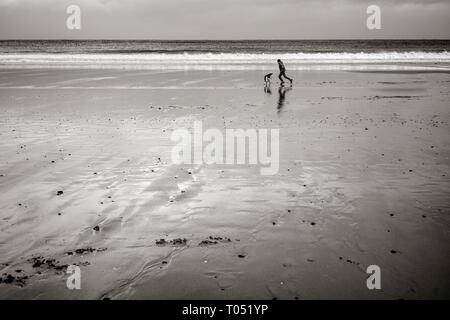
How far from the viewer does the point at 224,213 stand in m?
5.59

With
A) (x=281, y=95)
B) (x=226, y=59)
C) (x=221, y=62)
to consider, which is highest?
(x=226, y=59)

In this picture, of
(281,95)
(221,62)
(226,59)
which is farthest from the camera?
(226,59)

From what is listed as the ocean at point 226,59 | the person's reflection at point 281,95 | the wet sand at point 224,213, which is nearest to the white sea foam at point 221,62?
the ocean at point 226,59

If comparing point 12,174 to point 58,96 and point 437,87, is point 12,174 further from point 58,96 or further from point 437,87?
point 437,87

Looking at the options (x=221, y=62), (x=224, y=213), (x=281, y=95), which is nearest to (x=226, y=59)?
(x=221, y=62)

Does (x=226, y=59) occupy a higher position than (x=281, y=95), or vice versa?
(x=226, y=59)

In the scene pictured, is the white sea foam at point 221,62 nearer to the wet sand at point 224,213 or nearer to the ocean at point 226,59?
the ocean at point 226,59

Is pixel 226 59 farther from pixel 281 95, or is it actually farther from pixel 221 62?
pixel 281 95

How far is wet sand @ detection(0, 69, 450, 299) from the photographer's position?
13.0ft

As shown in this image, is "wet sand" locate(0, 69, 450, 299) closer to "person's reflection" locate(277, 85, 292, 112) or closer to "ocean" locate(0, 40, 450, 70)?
"person's reflection" locate(277, 85, 292, 112)

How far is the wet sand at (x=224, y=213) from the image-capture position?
3967 millimetres

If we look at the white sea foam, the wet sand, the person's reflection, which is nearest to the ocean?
the white sea foam

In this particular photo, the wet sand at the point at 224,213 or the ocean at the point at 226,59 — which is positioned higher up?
the ocean at the point at 226,59

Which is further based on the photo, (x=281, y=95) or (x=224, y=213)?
(x=281, y=95)
